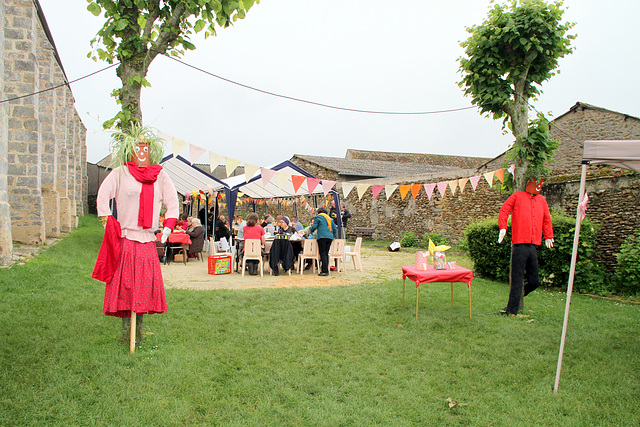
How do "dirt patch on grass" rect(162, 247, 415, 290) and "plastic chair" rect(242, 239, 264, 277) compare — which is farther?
"plastic chair" rect(242, 239, 264, 277)

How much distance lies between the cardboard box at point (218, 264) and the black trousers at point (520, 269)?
18.9 ft

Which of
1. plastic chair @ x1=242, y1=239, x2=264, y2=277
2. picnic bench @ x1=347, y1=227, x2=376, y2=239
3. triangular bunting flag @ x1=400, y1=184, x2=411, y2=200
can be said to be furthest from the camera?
picnic bench @ x1=347, y1=227, x2=376, y2=239

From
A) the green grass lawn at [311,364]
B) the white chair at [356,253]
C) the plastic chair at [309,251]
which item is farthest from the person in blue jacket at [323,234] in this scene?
the green grass lawn at [311,364]

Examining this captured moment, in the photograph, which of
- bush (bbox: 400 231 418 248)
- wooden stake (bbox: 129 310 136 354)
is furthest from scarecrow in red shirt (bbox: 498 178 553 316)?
bush (bbox: 400 231 418 248)

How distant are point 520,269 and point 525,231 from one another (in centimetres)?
50

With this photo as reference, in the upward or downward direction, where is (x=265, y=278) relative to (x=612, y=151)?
downward

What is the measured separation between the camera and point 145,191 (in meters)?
3.75

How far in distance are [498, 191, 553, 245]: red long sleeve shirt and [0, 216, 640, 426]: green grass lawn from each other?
1034 mm

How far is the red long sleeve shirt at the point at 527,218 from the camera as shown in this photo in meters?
5.18

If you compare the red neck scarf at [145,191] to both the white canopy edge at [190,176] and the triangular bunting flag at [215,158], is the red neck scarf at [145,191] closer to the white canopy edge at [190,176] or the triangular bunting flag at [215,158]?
the triangular bunting flag at [215,158]

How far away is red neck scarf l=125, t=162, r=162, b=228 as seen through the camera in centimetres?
371

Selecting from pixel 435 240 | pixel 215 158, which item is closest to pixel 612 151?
pixel 215 158

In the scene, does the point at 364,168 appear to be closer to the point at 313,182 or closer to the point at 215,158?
the point at 313,182

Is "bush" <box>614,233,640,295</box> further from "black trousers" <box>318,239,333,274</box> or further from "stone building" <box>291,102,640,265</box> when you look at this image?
"black trousers" <box>318,239,333,274</box>
